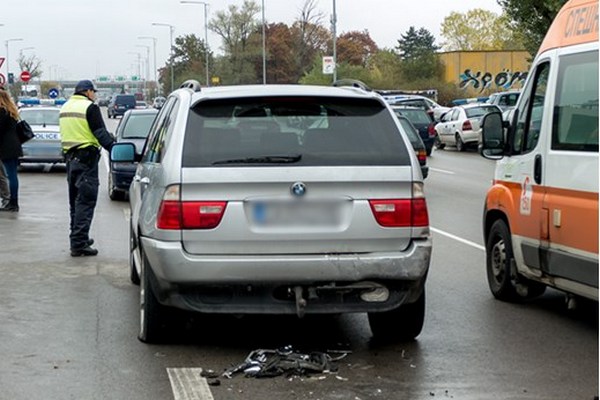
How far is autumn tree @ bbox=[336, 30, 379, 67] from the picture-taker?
109394 mm

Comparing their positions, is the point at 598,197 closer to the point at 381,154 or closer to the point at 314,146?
the point at 381,154

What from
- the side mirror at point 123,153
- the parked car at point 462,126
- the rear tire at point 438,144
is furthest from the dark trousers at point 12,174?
the rear tire at point 438,144

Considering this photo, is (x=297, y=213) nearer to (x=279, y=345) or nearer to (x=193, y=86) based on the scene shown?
(x=279, y=345)

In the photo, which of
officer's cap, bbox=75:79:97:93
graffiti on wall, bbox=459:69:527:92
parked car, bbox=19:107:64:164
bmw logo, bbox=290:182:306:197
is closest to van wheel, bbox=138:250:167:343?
bmw logo, bbox=290:182:306:197

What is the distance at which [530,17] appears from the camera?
33969mm

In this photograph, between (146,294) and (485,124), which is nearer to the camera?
(146,294)

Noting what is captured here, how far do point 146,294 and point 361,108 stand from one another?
191cm

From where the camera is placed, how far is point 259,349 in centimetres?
721

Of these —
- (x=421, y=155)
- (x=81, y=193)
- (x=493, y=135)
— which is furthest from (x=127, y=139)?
(x=493, y=135)

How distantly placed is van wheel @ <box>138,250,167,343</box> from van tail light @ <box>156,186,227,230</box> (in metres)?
0.53

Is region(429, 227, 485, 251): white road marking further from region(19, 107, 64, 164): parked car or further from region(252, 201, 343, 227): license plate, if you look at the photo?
region(19, 107, 64, 164): parked car

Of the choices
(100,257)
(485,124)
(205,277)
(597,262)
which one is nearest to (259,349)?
(205,277)

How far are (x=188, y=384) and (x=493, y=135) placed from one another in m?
3.69

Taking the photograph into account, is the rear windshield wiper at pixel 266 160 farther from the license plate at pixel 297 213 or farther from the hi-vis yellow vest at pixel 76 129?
the hi-vis yellow vest at pixel 76 129
